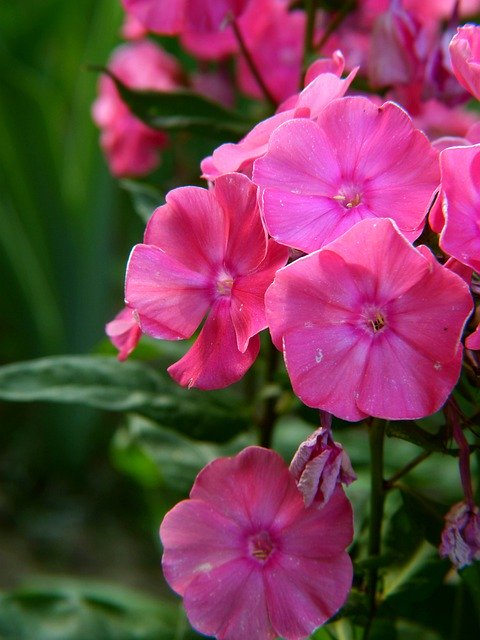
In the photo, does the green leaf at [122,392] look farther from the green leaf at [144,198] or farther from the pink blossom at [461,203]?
the pink blossom at [461,203]

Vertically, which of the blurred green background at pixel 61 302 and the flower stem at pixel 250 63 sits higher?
the flower stem at pixel 250 63

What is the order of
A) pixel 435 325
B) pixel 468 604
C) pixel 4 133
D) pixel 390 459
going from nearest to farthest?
pixel 435 325 < pixel 468 604 < pixel 390 459 < pixel 4 133

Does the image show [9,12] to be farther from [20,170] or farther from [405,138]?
[405,138]

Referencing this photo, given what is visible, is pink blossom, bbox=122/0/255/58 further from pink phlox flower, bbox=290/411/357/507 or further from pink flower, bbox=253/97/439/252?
pink phlox flower, bbox=290/411/357/507

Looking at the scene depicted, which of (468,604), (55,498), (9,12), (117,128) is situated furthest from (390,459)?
(9,12)

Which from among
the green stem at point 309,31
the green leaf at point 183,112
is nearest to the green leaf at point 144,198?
the green leaf at point 183,112
